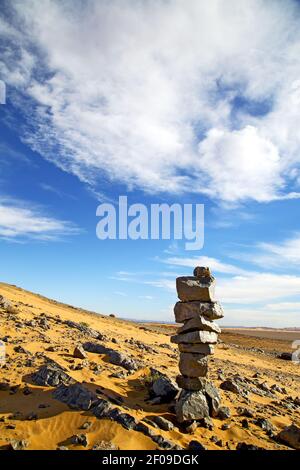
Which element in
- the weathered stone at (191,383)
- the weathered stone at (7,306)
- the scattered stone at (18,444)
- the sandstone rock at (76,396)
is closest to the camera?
the scattered stone at (18,444)

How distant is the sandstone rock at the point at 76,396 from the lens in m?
13.1

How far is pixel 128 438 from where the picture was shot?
37.7 ft

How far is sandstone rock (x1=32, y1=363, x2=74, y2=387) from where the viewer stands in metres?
14.8

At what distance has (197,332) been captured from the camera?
14344 millimetres

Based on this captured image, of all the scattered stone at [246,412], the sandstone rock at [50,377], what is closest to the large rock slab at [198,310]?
the scattered stone at [246,412]

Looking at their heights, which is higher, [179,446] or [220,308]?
[220,308]

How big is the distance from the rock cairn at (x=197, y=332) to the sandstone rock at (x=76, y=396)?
322cm

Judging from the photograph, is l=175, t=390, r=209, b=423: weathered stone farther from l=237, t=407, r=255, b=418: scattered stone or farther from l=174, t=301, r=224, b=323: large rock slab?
l=174, t=301, r=224, b=323: large rock slab

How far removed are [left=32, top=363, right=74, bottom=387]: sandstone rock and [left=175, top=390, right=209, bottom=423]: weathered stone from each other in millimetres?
4475

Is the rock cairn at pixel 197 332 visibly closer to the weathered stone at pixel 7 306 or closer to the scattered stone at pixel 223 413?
the scattered stone at pixel 223 413

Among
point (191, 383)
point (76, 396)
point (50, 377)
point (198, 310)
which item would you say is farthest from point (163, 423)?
point (50, 377)
